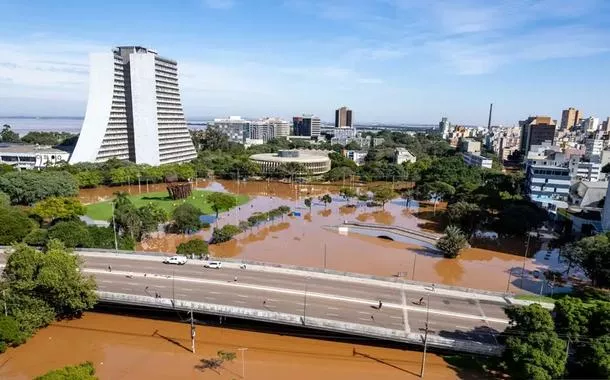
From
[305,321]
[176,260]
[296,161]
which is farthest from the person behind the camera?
[296,161]

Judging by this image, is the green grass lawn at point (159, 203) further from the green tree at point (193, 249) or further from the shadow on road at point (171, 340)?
the shadow on road at point (171, 340)

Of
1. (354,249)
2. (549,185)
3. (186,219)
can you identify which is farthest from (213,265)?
(549,185)

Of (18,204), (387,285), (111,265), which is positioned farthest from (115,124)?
(387,285)

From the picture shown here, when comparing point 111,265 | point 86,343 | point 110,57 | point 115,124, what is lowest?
point 86,343

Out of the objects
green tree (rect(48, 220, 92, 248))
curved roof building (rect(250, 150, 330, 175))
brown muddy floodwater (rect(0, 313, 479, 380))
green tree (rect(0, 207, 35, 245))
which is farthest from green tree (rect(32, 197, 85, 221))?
curved roof building (rect(250, 150, 330, 175))

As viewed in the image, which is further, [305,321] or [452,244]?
[452,244]

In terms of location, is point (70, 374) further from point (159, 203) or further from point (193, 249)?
point (159, 203)

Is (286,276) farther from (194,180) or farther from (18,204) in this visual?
(194,180)

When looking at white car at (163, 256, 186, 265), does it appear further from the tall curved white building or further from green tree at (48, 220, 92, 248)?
the tall curved white building
